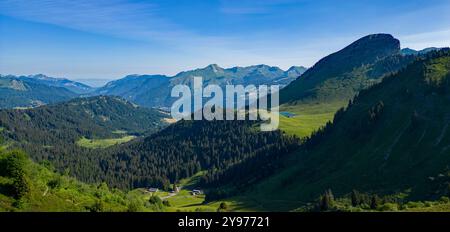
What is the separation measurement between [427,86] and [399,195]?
3454 inches

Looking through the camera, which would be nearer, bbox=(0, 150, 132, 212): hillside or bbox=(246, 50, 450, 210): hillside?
bbox=(0, 150, 132, 212): hillside

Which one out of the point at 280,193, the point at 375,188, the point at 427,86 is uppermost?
the point at 427,86

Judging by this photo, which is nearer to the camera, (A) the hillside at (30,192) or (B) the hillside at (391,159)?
(A) the hillside at (30,192)

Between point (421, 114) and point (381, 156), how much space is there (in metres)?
28.4

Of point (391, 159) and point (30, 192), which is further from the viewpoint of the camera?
point (391, 159)

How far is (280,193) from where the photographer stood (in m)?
186

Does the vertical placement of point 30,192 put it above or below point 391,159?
above
